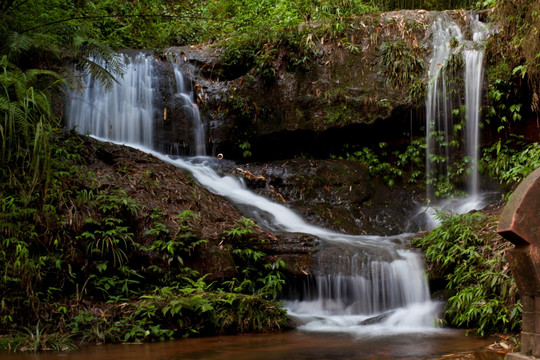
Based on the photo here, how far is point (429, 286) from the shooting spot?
670 centimetres

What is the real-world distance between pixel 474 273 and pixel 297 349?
2.59 metres

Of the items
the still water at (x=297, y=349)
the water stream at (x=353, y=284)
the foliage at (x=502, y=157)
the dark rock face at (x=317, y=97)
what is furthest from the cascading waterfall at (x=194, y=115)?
the still water at (x=297, y=349)

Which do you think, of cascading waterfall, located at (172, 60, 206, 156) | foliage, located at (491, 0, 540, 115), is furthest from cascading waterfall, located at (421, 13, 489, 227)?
cascading waterfall, located at (172, 60, 206, 156)

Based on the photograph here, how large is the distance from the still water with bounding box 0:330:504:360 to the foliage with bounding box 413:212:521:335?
311 mm

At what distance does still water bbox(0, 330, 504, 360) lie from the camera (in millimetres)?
4527

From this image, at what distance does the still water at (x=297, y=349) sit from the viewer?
4.53m

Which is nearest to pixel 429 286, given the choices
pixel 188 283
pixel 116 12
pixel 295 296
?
pixel 295 296

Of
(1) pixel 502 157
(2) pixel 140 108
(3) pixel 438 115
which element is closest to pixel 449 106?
(3) pixel 438 115

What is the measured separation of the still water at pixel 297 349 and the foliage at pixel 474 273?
311mm

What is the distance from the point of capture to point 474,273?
621 cm

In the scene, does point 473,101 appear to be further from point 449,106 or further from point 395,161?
point 395,161

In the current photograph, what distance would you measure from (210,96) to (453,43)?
511cm

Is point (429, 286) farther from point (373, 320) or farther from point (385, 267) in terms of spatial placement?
point (373, 320)

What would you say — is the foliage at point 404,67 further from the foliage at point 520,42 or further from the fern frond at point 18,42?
the fern frond at point 18,42
